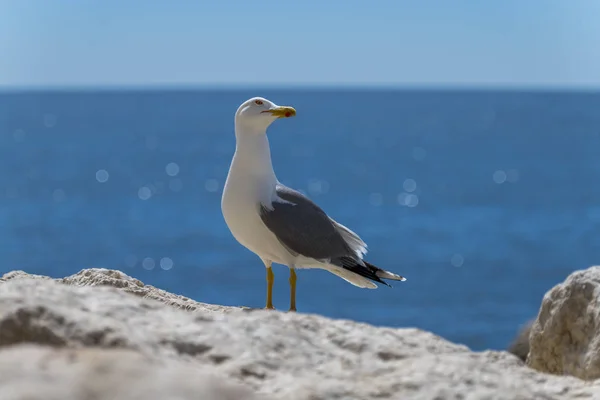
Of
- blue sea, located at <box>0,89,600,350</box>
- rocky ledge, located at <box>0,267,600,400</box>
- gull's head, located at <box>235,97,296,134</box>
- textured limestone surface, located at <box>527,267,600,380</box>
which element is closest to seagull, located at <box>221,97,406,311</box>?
gull's head, located at <box>235,97,296,134</box>

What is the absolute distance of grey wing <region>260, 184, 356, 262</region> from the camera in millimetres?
8094

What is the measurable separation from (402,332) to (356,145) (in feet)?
342

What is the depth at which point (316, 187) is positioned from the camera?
69562 millimetres

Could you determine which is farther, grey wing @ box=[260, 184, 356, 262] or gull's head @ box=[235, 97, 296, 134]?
gull's head @ box=[235, 97, 296, 134]

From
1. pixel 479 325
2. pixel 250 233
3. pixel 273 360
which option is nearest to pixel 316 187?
pixel 479 325

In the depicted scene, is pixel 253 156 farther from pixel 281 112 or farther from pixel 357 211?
pixel 357 211

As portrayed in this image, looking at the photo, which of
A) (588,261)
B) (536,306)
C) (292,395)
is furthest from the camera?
(588,261)

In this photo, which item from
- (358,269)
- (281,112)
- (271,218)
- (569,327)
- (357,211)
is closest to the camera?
(569,327)

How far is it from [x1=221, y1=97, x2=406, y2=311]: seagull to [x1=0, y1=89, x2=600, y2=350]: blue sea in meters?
21.2

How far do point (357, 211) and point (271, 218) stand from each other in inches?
2039

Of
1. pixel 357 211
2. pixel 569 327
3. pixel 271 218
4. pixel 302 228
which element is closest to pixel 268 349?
pixel 569 327

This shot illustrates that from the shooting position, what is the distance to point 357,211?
5975cm

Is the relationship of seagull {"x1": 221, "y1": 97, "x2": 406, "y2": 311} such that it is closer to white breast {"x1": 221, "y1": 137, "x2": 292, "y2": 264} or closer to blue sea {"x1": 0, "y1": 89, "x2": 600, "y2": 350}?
white breast {"x1": 221, "y1": 137, "x2": 292, "y2": 264}

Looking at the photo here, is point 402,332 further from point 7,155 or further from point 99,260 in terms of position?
point 7,155
